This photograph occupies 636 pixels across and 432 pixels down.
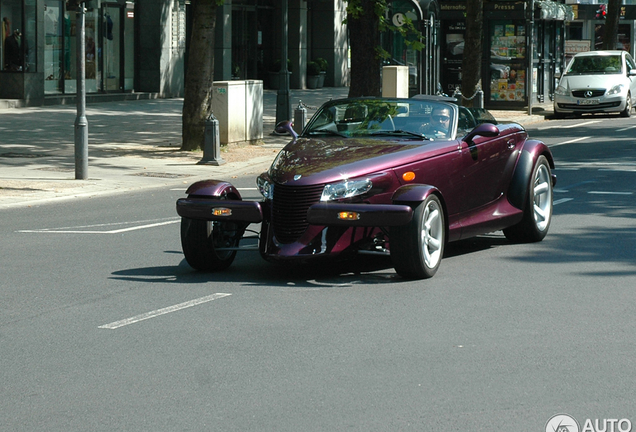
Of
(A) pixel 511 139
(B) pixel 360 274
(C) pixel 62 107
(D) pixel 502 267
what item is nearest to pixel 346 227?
(B) pixel 360 274

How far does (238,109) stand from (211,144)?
10.2 feet

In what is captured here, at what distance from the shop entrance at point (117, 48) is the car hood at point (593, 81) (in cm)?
1385

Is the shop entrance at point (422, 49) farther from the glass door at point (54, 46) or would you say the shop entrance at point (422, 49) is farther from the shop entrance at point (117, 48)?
the glass door at point (54, 46)

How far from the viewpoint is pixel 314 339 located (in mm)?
6754

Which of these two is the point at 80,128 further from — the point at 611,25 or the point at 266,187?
the point at 611,25

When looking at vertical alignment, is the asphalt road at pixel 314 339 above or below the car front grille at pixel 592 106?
below

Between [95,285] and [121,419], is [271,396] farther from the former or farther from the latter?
[95,285]

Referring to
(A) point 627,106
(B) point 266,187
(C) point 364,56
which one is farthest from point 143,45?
(B) point 266,187

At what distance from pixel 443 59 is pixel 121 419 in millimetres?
32100

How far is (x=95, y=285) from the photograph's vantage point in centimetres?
862

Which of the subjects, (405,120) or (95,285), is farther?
(405,120)

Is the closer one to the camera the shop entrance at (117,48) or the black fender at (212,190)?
the black fender at (212,190)

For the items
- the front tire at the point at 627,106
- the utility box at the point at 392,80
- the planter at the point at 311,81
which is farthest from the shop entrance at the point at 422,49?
the planter at the point at 311,81

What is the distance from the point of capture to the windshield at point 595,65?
33594mm
